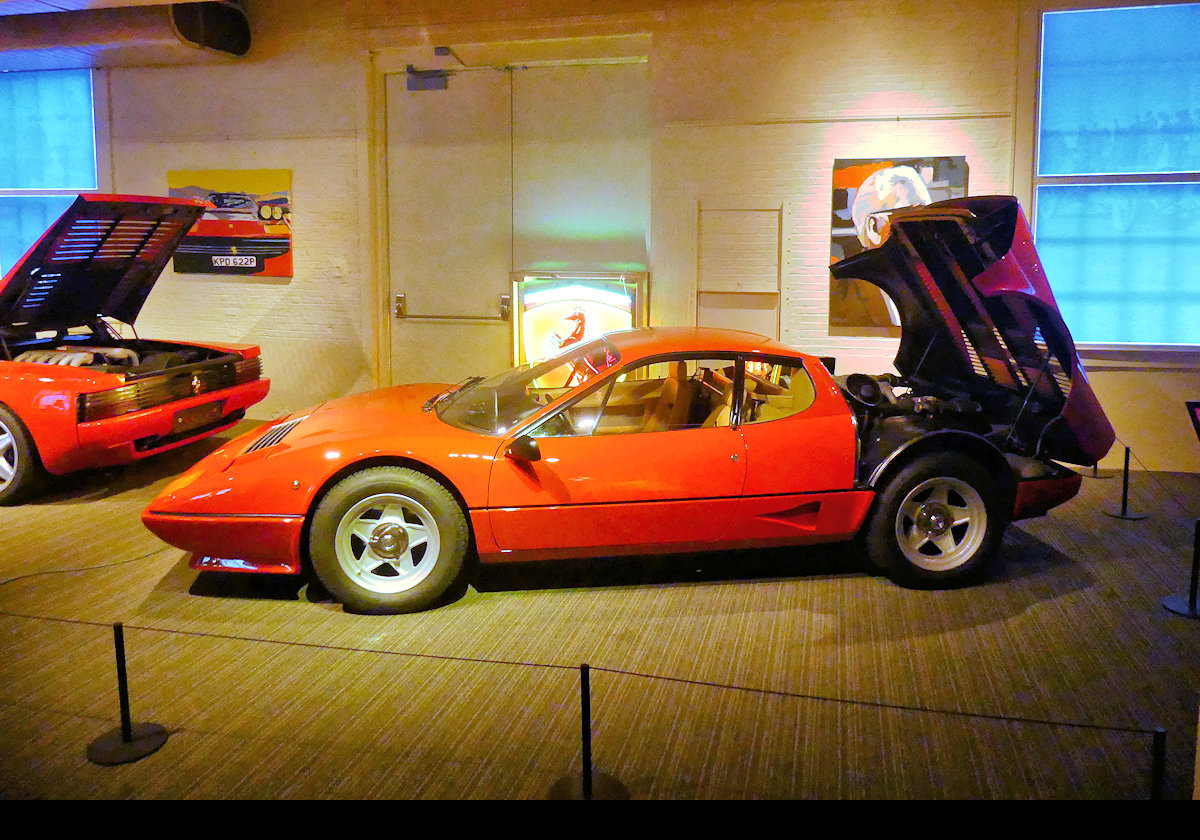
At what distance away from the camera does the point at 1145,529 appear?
272 inches

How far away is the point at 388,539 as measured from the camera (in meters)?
5.14

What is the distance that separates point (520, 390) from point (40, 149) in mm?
9240

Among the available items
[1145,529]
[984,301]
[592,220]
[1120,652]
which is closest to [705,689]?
[1120,652]

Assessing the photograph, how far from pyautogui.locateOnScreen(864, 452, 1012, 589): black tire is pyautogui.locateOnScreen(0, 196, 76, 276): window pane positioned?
1066cm

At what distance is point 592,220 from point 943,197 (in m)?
3.41

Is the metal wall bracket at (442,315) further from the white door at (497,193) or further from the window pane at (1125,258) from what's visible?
the window pane at (1125,258)

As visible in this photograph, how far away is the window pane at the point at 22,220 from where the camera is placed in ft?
39.9

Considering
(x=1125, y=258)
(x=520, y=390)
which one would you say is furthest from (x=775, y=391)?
(x=1125, y=258)

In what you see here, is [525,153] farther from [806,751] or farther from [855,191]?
[806,751]

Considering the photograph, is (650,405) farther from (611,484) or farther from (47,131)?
(47,131)

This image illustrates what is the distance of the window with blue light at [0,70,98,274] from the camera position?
38.8 ft

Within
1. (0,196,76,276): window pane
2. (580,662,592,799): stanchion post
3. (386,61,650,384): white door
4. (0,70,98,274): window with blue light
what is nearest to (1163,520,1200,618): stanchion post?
(580,662,592,799): stanchion post

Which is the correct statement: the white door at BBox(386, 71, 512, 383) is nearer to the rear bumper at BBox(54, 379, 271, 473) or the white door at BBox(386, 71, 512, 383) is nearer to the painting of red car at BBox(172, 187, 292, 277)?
the painting of red car at BBox(172, 187, 292, 277)

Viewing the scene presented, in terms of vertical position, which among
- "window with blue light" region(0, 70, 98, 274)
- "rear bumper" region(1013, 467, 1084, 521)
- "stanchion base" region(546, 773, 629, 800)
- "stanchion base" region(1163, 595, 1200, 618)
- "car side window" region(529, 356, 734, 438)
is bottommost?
"stanchion base" region(546, 773, 629, 800)
